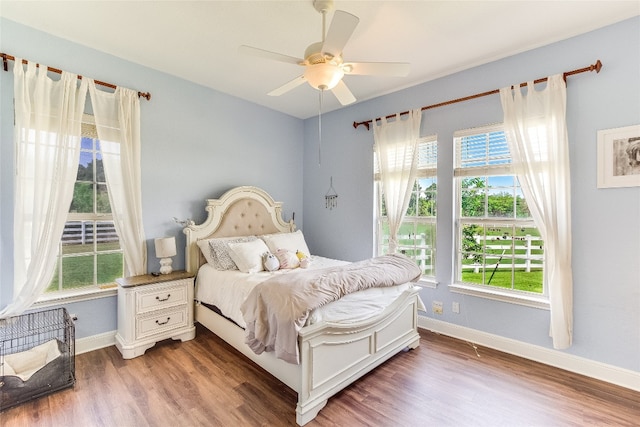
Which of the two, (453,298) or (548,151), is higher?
(548,151)

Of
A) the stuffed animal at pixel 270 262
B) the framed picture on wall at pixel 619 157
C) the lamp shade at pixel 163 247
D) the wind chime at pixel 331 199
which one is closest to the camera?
the framed picture on wall at pixel 619 157

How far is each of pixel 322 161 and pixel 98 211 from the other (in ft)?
8.94

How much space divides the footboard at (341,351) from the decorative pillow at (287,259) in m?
1.14

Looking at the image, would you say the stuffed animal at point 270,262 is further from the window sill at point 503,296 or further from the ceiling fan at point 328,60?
the window sill at point 503,296

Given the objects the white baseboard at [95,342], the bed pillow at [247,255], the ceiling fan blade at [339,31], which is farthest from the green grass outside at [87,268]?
the ceiling fan blade at [339,31]

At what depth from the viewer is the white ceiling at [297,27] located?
202 cm

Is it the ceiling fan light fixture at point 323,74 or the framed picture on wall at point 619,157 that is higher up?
the ceiling fan light fixture at point 323,74

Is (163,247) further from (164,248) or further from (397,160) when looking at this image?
(397,160)

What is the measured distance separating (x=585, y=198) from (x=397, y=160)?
1.66 m

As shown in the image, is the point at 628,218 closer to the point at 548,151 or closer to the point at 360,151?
the point at 548,151

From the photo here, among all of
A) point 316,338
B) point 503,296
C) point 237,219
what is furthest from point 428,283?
point 237,219

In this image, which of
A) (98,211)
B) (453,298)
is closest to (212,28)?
(98,211)

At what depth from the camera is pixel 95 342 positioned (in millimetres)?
2623

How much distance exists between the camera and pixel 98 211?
2.70 meters
